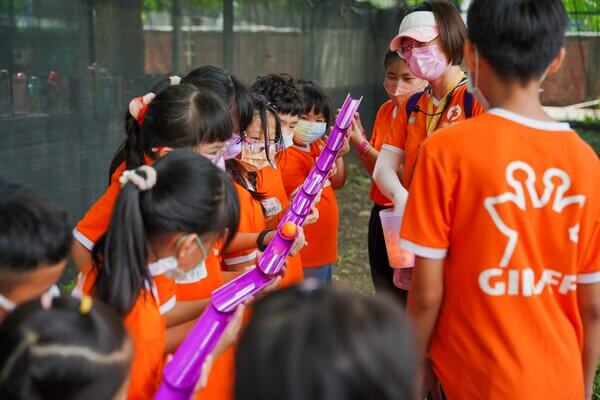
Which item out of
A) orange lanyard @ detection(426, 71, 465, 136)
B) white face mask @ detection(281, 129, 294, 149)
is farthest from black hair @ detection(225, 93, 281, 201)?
orange lanyard @ detection(426, 71, 465, 136)

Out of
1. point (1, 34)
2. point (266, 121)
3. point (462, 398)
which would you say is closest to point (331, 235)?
point (266, 121)

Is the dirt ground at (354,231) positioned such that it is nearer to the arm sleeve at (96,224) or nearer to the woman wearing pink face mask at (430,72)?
the woman wearing pink face mask at (430,72)

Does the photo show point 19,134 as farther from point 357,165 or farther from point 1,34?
point 357,165

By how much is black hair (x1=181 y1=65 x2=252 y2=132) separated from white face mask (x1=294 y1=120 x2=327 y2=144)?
2.24 feet

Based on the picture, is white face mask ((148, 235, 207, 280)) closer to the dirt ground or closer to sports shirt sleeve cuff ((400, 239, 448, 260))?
sports shirt sleeve cuff ((400, 239, 448, 260))

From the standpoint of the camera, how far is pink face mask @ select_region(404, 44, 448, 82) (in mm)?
2764

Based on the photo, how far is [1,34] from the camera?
4.07m

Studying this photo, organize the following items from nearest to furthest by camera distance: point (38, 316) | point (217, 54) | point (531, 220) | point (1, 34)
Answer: point (38, 316), point (531, 220), point (1, 34), point (217, 54)

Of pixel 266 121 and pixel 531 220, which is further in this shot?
pixel 266 121

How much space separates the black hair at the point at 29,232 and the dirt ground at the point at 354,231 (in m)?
3.81

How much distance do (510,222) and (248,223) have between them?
137 centimetres

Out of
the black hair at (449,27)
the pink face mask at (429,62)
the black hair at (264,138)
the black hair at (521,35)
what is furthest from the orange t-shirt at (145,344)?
the black hair at (449,27)

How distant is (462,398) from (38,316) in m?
1.15

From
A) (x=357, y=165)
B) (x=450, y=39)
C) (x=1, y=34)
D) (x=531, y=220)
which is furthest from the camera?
(x=357, y=165)
